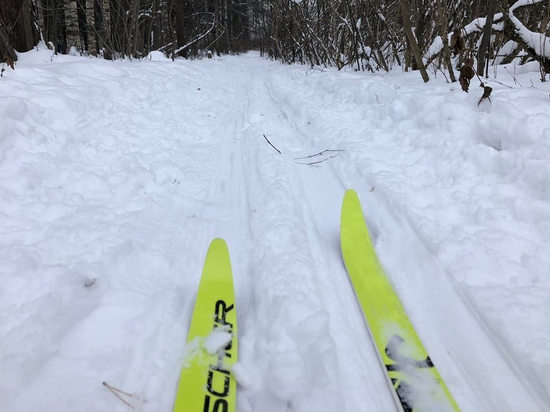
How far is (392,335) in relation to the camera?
1.59 meters

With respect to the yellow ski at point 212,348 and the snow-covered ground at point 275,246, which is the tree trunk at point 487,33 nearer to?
the snow-covered ground at point 275,246

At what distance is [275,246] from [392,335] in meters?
0.89

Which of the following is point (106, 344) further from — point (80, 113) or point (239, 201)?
point (80, 113)

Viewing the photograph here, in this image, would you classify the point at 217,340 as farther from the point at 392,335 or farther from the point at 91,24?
the point at 91,24

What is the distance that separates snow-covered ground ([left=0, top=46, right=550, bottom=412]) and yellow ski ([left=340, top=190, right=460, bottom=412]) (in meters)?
0.07

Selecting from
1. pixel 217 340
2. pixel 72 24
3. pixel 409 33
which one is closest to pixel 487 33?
pixel 409 33

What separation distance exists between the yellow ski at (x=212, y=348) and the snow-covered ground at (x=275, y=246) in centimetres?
7

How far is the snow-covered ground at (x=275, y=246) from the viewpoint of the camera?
4.60 ft

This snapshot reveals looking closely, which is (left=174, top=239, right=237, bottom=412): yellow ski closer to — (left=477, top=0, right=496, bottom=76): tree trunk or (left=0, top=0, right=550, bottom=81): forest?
(left=0, top=0, right=550, bottom=81): forest

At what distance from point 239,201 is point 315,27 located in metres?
10.0

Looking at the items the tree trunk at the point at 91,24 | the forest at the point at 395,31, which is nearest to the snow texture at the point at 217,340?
the forest at the point at 395,31

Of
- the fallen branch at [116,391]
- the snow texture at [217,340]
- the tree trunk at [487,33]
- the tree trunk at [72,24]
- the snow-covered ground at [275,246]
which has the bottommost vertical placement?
the fallen branch at [116,391]

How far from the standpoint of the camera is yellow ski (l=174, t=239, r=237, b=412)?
133cm

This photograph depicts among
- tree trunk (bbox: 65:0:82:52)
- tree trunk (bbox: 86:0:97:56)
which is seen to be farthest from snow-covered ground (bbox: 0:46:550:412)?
tree trunk (bbox: 86:0:97:56)
